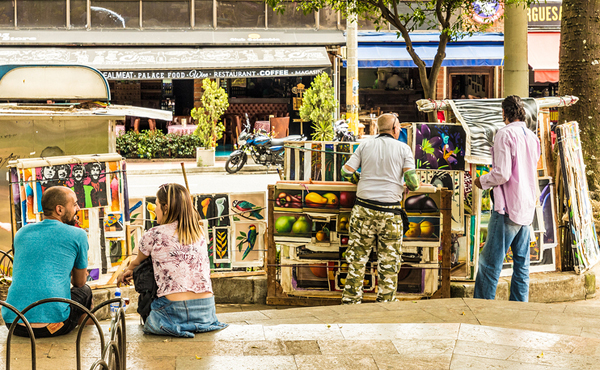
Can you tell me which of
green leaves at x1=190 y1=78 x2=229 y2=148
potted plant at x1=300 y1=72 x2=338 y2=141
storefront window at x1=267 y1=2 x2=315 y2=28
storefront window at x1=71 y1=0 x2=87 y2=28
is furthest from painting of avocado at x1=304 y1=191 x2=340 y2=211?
storefront window at x1=71 y1=0 x2=87 y2=28

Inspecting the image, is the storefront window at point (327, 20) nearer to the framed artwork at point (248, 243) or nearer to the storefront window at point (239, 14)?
the storefront window at point (239, 14)

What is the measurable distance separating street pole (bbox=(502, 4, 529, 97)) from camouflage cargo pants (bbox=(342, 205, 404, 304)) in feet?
9.45

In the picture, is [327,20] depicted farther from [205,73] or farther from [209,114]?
[209,114]

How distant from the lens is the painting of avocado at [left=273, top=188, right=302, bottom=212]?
242 inches

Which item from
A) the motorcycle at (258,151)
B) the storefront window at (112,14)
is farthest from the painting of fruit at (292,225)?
the storefront window at (112,14)

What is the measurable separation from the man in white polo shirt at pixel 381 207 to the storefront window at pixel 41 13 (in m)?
17.6

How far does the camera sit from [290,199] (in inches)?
243

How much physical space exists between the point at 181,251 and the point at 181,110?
18.4 meters

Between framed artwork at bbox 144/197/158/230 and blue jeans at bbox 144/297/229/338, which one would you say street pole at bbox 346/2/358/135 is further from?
blue jeans at bbox 144/297/229/338

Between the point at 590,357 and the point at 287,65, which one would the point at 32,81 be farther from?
the point at 287,65

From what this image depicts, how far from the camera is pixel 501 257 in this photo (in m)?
5.65

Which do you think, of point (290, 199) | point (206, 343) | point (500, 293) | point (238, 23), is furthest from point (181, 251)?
point (238, 23)

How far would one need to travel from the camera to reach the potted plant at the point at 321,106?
18.1m

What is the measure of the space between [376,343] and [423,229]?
185 centimetres
